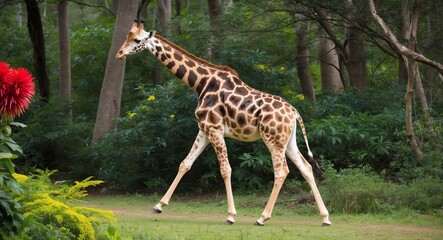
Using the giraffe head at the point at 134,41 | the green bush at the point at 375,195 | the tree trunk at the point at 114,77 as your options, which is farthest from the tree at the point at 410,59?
the tree trunk at the point at 114,77

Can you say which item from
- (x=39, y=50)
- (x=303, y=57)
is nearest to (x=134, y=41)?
(x=303, y=57)

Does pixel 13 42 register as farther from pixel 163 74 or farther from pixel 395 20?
pixel 395 20

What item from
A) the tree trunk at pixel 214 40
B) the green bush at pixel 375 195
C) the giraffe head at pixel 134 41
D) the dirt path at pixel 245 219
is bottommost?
the dirt path at pixel 245 219

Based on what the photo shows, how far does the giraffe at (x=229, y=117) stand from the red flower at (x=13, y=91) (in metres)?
5.10

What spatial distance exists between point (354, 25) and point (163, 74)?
1074cm

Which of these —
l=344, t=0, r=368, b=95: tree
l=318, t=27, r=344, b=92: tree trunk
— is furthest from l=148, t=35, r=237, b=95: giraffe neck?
l=318, t=27, r=344, b=92: tree trunk

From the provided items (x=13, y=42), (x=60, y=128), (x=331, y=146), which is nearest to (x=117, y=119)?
(x=60, y=128)

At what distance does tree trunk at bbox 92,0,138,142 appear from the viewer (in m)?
18.8

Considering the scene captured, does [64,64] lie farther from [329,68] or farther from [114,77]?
[329,68]

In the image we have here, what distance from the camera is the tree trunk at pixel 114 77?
18812mm

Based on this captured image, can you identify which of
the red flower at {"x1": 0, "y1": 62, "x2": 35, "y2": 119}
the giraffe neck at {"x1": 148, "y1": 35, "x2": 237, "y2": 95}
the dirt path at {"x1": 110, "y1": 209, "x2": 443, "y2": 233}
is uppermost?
the giraffe neck at {"x1": 148, "y1": 35, "x2": 237, "y2": 95}

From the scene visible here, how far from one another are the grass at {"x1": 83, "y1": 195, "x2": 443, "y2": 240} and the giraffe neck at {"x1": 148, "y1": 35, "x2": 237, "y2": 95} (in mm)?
2356

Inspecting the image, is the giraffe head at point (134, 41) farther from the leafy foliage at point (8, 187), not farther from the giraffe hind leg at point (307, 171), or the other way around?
the leafy foliage at point (8, 187)

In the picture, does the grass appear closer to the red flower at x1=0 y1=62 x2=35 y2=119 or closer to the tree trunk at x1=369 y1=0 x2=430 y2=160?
the tree trunk at x1=369 y1=0 x2=430 y2=160
